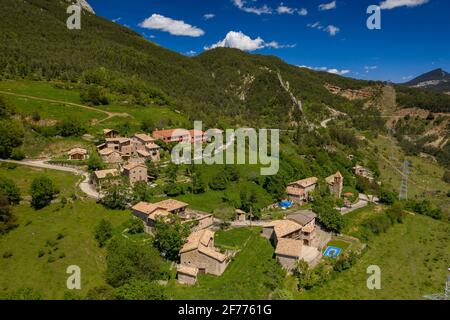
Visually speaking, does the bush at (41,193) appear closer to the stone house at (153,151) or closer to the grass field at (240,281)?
the stone house at (153,151)

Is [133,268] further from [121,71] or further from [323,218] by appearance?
[121,71]

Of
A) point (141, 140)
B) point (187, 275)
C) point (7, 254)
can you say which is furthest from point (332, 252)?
point (141, 140)

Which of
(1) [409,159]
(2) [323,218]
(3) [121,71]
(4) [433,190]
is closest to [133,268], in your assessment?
(2) [323,218]

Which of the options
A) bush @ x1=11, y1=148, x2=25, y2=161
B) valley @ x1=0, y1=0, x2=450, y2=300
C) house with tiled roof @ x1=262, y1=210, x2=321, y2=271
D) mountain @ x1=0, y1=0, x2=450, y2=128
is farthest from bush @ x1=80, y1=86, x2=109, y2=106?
house with tiled roof @ x1=262, y1=210, x2=321, y2=271

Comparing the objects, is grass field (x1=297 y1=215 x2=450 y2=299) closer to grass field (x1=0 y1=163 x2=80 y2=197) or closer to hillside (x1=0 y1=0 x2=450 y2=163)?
grass field (x1=0 y1=163 x2=80 y2=197)

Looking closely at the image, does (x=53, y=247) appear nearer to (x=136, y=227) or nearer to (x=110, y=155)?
(x=136, y=227)
